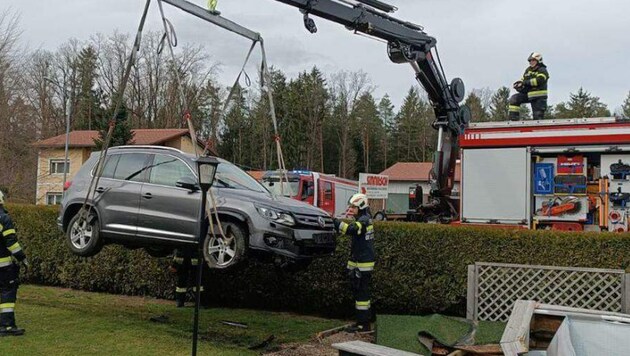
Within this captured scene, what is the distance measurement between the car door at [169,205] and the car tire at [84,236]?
0.72m

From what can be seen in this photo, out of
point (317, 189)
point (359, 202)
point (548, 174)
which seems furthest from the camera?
point (317, 189)

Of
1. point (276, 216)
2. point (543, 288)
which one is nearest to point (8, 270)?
point (276, 216)

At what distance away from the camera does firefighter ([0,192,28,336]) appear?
294 inches

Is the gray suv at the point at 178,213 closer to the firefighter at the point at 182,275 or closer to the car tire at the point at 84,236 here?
the car tire at the point at 84,236

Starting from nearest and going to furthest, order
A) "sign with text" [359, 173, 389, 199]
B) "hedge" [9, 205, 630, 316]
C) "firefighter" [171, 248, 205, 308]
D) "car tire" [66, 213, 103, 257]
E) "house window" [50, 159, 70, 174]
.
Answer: "car tire" [66, 213, 103, 257]
"hedge" [9, 205, 630, 316]
"firefighter" [171, 248, 205, 308]
"sign with text" [359, 173, 389, 199]
"house window" [50, 159, 70, 174]

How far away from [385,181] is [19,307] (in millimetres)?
10476

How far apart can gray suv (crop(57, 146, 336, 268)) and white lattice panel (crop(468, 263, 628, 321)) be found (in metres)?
2.24

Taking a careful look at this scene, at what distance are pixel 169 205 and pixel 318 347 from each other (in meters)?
2.62

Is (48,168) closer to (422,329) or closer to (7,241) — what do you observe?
(7,241)

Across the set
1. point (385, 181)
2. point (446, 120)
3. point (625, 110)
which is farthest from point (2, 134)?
point (625, 110)

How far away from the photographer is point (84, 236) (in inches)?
317

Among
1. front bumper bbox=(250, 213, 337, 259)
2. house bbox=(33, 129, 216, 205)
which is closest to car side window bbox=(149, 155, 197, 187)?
front bumper bbox=(250, 213, 337, 259)

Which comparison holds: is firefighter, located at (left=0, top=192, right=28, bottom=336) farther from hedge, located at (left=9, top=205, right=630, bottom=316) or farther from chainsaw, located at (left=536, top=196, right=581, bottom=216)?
chainsaw, located at (left=536, top=196, right=581, bottom=216)

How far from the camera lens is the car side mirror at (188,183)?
7.50 m
